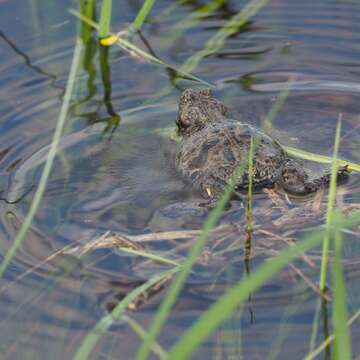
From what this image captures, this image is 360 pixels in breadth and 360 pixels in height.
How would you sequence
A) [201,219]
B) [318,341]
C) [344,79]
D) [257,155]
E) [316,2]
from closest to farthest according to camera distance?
[318,341] < [201,219] < [257,155] < [344,79] < [316,2]

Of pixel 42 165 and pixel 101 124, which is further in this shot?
pixel 101 124

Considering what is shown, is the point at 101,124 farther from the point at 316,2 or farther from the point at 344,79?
the point at 316,2

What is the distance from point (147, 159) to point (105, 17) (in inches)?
50.2

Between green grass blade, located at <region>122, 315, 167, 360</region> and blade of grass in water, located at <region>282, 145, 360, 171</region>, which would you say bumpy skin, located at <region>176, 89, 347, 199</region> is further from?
green grass blade, located at <region>122, 315, 167, 360</region>

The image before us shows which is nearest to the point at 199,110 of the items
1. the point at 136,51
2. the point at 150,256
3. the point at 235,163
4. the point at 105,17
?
the point at 235,163

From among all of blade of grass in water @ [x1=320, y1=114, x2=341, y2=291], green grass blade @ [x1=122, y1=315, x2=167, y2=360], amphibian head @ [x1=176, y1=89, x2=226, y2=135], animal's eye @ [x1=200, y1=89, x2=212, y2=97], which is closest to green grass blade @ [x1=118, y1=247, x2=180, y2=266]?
green grass blade @ [x1=122, y1=315, x2=167, y2=360]

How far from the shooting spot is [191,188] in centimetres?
589

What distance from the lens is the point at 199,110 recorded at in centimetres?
634

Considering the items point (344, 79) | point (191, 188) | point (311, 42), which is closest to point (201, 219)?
point (191, 188)

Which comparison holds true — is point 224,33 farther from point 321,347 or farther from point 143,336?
point 143,336

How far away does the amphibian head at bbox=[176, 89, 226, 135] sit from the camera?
21.0 feet

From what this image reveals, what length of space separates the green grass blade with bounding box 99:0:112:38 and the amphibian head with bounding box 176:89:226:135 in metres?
0.90

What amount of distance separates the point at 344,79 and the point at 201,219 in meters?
2.36

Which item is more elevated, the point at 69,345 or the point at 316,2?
the point at 316,2
